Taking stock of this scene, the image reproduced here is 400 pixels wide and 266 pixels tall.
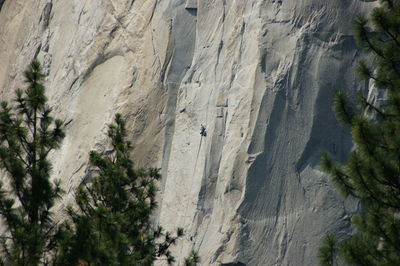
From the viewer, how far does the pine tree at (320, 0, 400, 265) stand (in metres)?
9.88

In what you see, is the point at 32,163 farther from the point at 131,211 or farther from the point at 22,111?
the point at 131,211

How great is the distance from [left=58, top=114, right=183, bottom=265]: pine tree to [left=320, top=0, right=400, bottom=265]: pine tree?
283 cm

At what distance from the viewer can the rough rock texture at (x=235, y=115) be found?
15.7m

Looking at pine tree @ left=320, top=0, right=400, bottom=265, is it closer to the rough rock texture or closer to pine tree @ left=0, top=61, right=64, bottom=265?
pine tree @ left=0, top=61, right=64, bottom=265

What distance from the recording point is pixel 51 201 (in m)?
10.7

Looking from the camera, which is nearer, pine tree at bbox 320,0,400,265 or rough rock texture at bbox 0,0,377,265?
pine tree at bbox 320,0,400,265

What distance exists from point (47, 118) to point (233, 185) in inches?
232

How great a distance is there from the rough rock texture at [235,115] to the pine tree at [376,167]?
5105mm

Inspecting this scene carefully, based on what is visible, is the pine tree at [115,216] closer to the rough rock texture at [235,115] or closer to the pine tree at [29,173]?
the pine tree at [29,173]

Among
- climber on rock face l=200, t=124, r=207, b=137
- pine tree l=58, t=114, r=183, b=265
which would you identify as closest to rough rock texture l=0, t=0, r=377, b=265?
climber on rock face l=200, t=124, r=207, b=137

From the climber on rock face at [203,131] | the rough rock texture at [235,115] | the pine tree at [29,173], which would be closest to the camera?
the pine tree at [29,173]

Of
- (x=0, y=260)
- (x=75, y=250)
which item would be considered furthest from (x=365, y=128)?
(x=0, y=260)

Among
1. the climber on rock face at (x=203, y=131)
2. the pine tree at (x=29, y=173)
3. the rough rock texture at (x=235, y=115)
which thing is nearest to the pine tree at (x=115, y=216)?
the pine tree at (x=29, y=173)

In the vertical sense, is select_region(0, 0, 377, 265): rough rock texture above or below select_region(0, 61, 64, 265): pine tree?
above
